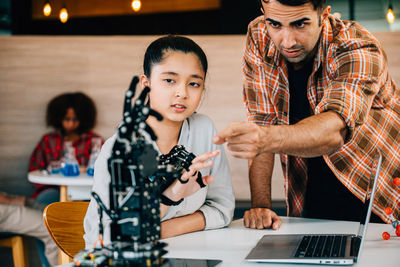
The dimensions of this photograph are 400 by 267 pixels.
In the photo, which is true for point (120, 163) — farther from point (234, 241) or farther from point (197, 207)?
point (197, 207)

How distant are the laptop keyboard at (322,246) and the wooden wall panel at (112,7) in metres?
4.19

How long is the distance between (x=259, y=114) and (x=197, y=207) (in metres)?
0.52

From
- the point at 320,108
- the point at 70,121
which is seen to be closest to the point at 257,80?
the point at 320,108

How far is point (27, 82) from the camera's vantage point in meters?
5.07

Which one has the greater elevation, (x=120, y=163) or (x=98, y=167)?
(x=120, y=163)

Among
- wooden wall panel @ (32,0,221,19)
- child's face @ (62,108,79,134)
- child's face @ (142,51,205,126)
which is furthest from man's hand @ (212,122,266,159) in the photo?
wooden wall panel @ (32,0,221,19)

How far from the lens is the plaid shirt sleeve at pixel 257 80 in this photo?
187 centimetres

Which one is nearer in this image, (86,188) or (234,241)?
(234,241)

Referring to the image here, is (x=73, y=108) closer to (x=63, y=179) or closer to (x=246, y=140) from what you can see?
(x=63, y=179)

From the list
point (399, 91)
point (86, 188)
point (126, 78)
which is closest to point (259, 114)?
point (399, 91)

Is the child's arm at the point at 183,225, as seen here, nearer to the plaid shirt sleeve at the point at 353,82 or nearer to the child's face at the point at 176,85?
the child's face at the point at 176,85

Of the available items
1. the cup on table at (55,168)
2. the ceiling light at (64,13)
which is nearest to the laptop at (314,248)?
the cup on table at (55,168)

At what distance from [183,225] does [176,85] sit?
0.48 m

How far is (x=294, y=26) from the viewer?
1548 millimetres
